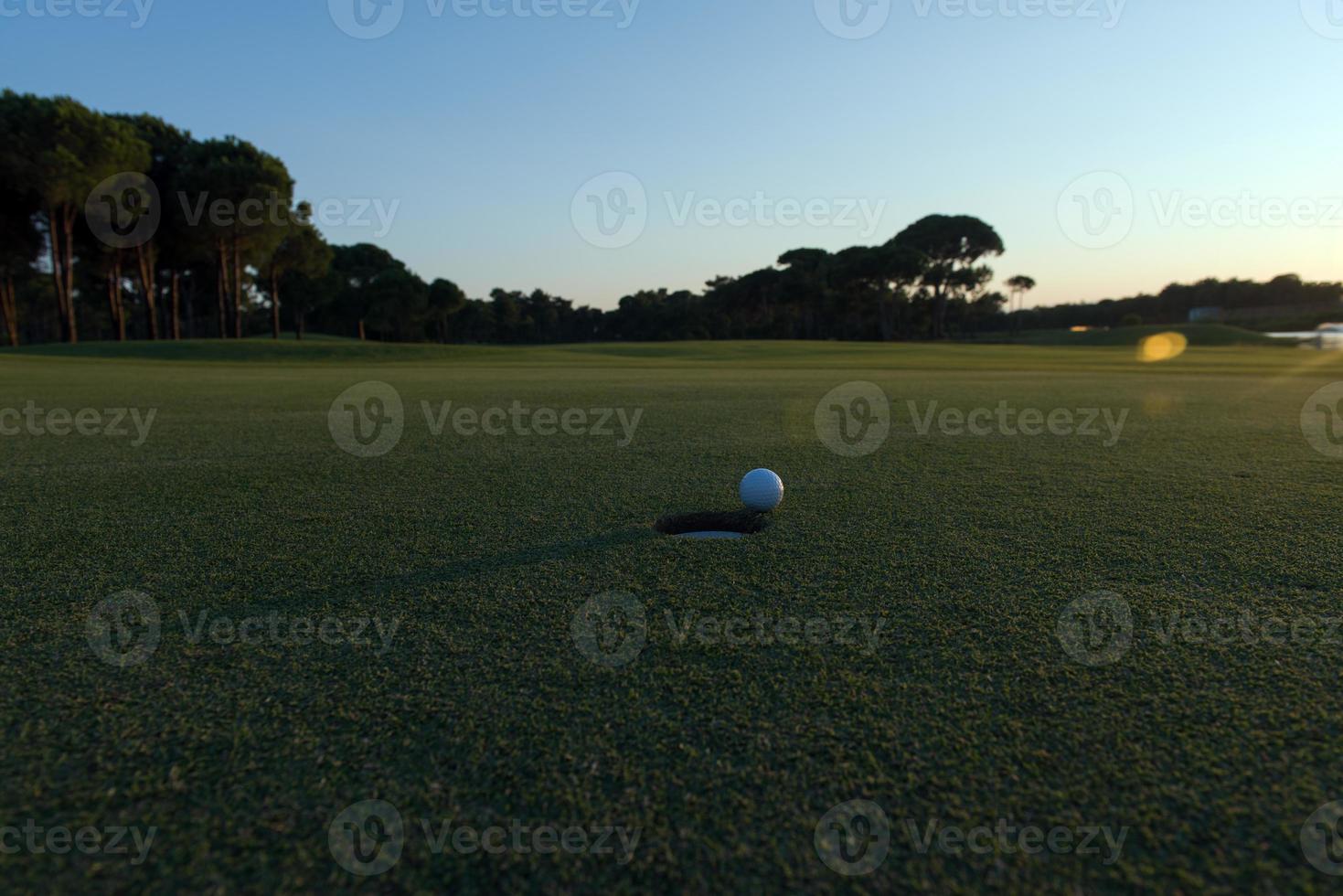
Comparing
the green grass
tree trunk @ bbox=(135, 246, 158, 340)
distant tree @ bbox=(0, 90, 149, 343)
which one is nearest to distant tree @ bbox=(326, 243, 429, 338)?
tree trunk @ bbox=(135, 246, 158, 340)

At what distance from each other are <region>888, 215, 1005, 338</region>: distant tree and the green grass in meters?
62.6

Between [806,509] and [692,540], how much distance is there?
84cm

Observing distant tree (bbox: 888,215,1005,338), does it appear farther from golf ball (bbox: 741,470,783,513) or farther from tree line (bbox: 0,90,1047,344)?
golf ball (bbox: 741,470,783,513)

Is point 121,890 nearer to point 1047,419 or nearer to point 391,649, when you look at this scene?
point 391,649

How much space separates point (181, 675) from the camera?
1.99m

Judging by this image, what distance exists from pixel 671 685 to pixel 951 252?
6880 cm

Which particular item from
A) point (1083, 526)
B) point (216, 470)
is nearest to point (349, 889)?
point (1083, 526)

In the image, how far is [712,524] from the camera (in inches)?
145

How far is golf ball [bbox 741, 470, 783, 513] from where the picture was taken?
3600 millimetres

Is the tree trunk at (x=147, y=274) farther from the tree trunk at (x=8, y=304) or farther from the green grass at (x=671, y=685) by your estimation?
the green grass at (x=671, y=685)

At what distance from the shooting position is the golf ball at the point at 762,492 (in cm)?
360

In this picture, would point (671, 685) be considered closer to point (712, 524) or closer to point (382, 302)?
point (712, 524)

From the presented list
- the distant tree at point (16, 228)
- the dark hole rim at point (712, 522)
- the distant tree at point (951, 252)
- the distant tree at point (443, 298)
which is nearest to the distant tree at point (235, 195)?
the distant tree at point (16, 228)

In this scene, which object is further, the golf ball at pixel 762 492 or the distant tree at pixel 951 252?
the distant tree at pixel 951 252
